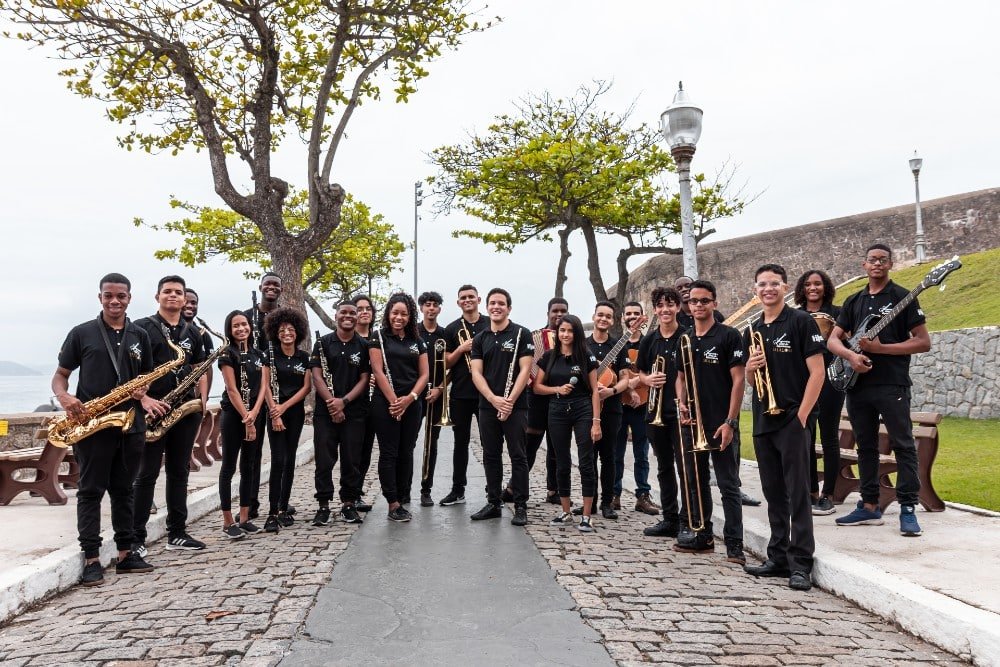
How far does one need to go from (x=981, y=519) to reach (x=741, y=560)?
233cm

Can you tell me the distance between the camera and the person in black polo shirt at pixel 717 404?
19.0 feet

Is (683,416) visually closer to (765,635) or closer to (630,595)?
(630,595)

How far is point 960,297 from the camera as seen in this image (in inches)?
750

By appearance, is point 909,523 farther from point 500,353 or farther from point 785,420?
point 500,353

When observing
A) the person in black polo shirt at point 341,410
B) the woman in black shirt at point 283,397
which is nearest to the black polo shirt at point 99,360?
the woman in black shirt at point 283,397

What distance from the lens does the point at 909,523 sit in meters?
5.91

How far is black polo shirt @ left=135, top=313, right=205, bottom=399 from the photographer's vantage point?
6.10 m

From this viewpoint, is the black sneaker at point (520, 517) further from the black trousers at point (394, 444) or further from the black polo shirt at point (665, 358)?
the black polo shirt at point (665, 358)

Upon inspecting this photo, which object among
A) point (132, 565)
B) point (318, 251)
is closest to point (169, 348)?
point (132, 565)

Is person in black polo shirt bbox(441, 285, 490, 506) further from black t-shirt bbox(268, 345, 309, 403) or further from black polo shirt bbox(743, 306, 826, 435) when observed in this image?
black polo shirt bbox(743, 306, 826, 435)

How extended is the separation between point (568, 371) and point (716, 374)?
1.67 meters

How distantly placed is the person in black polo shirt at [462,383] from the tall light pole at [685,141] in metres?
3.03

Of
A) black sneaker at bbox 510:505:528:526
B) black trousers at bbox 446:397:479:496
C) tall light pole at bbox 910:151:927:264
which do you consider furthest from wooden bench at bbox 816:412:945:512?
tall light pole at bbox 910:151:927:264

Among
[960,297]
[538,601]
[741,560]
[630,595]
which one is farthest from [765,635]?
[960,297]
